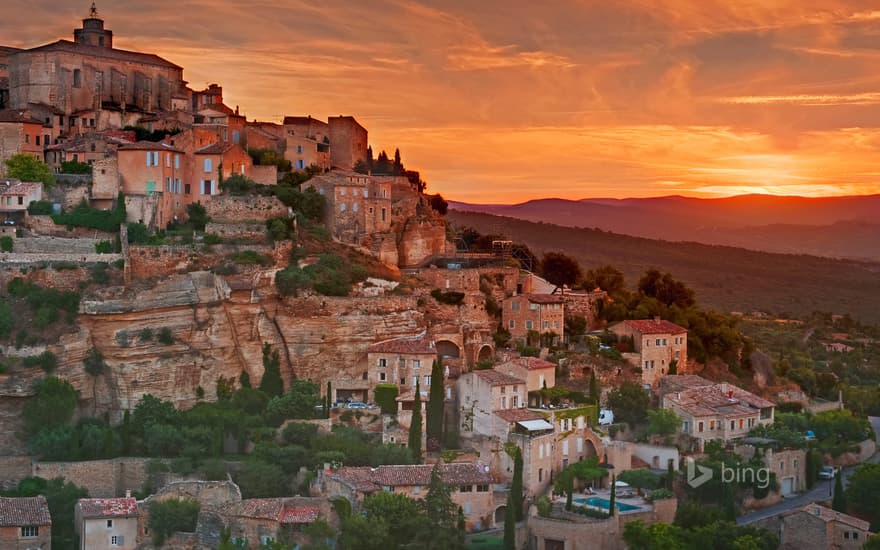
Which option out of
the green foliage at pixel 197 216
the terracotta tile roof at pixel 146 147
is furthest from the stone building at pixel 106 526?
the terracotta tile roof at pixel 146 147

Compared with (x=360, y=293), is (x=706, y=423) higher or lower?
lower

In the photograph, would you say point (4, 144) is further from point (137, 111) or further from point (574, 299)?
point (574, 299)

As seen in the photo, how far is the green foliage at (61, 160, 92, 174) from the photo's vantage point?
1770 inches

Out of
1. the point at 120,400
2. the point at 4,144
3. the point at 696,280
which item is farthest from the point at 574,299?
the point at 696,280

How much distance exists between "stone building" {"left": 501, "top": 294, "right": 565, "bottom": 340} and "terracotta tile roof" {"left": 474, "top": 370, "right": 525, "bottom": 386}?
4355mm

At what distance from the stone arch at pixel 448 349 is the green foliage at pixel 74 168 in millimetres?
12459

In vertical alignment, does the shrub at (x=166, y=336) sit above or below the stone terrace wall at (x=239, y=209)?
below

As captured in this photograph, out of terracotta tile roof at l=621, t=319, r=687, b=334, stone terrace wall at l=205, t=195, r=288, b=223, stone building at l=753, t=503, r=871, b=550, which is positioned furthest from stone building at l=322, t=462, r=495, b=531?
stone terrace wall at l=205, t=195, r=288, b=223

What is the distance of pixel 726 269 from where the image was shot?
304 feet

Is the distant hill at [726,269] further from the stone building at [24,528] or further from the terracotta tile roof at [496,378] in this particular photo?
the stone building at [24,528]

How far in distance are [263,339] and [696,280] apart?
50453mm

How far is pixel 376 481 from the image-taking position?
3553cm

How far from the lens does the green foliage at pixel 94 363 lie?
129 feet

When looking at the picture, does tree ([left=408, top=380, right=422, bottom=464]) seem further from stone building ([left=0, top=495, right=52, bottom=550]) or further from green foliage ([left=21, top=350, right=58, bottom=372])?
green foliage ([left=21, top=350, right=58, bottom=372])
